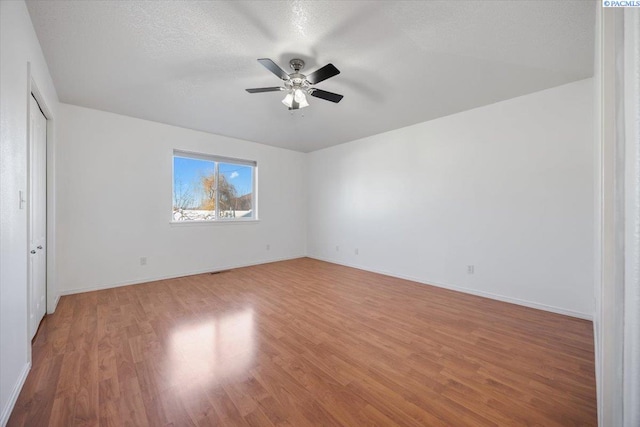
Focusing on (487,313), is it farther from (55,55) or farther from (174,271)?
(55,55)

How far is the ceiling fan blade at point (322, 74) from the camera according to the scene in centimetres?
209

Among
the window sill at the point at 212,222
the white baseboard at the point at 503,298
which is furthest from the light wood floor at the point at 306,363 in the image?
the window sill at the point at 212,222

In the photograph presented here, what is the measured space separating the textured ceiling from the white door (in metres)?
0.61

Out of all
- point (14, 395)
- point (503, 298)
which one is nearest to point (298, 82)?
point (14, 395)

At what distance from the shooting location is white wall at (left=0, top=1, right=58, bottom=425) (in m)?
1.36

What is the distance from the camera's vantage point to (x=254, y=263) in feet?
17.4

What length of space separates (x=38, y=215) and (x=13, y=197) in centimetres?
142

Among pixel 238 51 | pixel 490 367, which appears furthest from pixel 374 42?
pixel 490 367

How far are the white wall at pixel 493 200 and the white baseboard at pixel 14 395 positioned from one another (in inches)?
170

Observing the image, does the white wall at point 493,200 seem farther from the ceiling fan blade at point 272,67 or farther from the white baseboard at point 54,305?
the white baseboard at point 54,305

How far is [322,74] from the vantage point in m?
2.22

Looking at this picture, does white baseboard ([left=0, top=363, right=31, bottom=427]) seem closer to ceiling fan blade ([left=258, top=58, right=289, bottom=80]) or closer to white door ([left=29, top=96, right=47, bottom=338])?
white door ([left=29, top=96, right=47, bottom=338])

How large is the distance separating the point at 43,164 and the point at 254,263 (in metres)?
3.48

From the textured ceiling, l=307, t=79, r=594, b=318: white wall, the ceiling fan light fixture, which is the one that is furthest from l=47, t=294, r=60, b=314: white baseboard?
l=307, t=79, r=594, b=318: white wall
